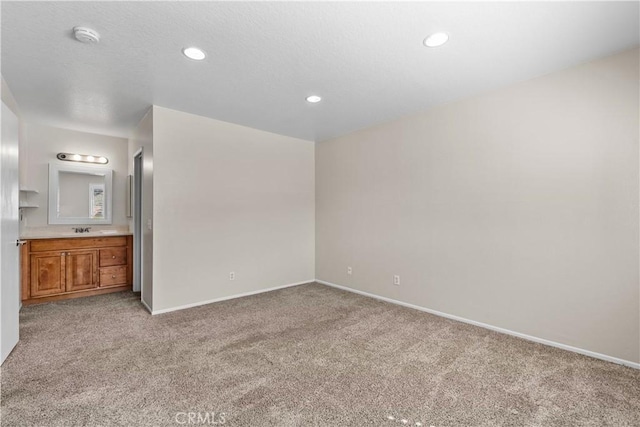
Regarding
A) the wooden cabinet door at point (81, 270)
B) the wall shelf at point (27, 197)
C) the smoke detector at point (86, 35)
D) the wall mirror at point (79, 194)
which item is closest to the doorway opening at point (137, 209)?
the wooden cabinet door at point (81, 270)

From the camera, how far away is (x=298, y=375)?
224 centimetres

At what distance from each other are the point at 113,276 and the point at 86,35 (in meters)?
3.62

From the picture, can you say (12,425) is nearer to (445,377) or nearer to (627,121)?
(445,377)

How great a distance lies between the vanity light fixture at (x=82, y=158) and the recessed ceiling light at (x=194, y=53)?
11.6ft

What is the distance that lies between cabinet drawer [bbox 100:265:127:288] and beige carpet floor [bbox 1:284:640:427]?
1060 mm

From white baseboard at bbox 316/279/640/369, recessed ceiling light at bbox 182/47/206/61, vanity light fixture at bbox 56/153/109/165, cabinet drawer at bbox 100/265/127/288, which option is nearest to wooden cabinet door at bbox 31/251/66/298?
cabinet drawer at bbox 100/265/127/288

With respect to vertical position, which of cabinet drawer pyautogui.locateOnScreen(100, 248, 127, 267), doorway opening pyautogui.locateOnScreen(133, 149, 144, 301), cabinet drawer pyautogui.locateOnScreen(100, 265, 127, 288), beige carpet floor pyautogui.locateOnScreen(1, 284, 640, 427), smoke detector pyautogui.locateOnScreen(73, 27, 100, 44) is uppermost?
smoke detector pyautogui.locateOnScreen(73, 27, 100, 44)

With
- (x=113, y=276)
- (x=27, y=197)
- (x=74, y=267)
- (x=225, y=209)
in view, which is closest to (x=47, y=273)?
(x=74, y=267)

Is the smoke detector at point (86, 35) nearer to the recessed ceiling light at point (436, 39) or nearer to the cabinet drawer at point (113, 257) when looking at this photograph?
the recessed ceiling light at point (436, 39)

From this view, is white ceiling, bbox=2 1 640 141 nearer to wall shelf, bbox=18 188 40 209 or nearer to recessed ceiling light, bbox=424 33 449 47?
recessed ceiling light, bbox=424 33 449 47

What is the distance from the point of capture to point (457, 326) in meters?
3.22

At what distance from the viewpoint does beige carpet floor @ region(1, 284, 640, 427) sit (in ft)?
5.91

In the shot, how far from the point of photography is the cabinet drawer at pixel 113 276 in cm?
446

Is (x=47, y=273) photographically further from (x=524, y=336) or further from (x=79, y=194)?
(x=524, y=336)
